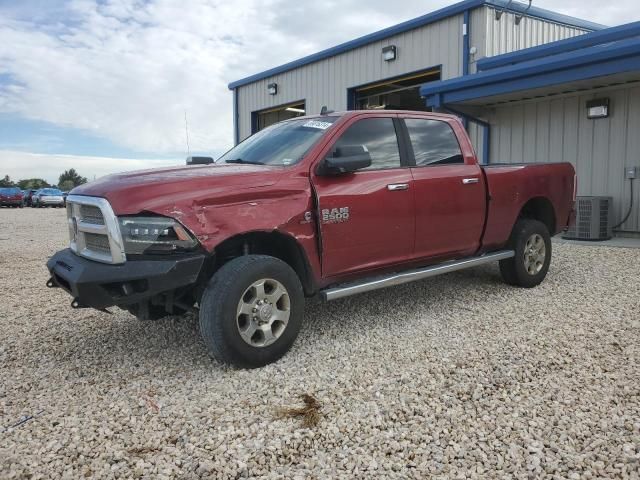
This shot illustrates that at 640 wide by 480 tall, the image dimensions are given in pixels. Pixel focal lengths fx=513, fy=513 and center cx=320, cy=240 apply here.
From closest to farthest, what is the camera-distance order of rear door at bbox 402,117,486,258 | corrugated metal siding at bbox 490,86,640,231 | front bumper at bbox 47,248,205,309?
front bumper at bbox 47,248,205,309, rear door at bbox 402,117,486,258, corrugated metal siding at bbox 490,86,640,231

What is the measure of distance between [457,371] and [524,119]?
9.01m

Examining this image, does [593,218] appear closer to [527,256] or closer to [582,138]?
[582,138]

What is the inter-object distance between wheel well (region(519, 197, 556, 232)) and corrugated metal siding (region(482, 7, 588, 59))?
20.1 feet

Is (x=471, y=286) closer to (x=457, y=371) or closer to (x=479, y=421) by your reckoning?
(x=457, y=371)

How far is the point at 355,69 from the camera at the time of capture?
1455cm

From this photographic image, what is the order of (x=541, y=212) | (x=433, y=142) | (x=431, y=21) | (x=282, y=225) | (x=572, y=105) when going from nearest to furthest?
(x=282, y=225) < (x=433, y=142) < (x=541, y=212) < (x=572, y=105) < (x=431, y=21)

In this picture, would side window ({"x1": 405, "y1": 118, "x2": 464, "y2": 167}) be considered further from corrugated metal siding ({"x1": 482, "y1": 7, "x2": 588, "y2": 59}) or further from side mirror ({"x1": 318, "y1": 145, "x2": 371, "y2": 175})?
corrugated metal siding ({"x1": 482, "y1": 7, "x2": 588, "y2": 59})

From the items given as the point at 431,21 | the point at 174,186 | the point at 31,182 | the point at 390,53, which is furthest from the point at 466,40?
the point at 31,182

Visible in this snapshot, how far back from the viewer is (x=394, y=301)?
5516 mm

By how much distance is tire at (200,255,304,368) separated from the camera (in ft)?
11.3

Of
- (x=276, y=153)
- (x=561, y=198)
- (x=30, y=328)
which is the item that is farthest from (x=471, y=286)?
(x=30, y=328)

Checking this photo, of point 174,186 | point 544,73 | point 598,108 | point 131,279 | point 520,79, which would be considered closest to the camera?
point 131,279

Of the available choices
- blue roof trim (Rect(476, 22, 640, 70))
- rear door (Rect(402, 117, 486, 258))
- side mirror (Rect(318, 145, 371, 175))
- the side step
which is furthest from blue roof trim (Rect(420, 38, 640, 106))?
side mirror (Rect(318, 145, 371, 175))

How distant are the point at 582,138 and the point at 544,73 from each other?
2.06m
